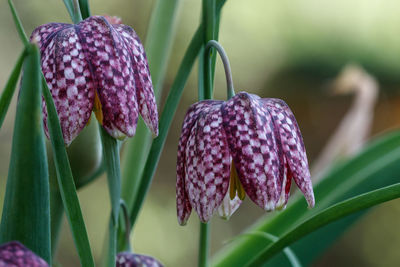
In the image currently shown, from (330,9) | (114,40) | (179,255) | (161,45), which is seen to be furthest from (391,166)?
(330,9)

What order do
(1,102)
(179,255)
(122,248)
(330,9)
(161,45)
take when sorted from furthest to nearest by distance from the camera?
(330,9)
(179,255)
(161,45)
(122,248)
(1,102)

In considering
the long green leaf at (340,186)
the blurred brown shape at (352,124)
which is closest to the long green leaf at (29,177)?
the long green leaf at (340,186)

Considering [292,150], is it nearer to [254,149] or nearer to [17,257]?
[254,149]

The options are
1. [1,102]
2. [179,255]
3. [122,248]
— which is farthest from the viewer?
[179,255]

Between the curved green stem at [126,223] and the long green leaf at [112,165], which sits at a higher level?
the long green leaf at [112,165]

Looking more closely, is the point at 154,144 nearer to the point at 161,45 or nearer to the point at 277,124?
the point at 277,124

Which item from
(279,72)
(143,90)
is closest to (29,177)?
(143,90)

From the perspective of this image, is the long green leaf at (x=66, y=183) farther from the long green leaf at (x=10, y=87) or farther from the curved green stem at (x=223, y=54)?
the curved green stem at (x=223, y=54)
